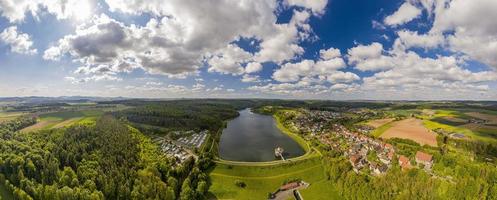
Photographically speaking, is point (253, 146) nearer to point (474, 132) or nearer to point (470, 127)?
point (474, 132)

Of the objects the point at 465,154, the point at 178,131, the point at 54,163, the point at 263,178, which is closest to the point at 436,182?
the point at 263,178

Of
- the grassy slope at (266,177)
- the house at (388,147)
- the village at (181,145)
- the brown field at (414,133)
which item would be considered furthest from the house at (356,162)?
the village at (181,145)

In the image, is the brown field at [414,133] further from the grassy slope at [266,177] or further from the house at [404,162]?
the grassy slope at [266,177]

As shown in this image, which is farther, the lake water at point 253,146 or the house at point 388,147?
the house at point 388,147

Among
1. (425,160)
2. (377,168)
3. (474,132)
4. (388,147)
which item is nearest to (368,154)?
(388,147)

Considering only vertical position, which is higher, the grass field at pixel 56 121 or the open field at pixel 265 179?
the grass field at pixel 56 121

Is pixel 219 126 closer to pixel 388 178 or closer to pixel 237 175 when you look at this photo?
pixel 237 175
